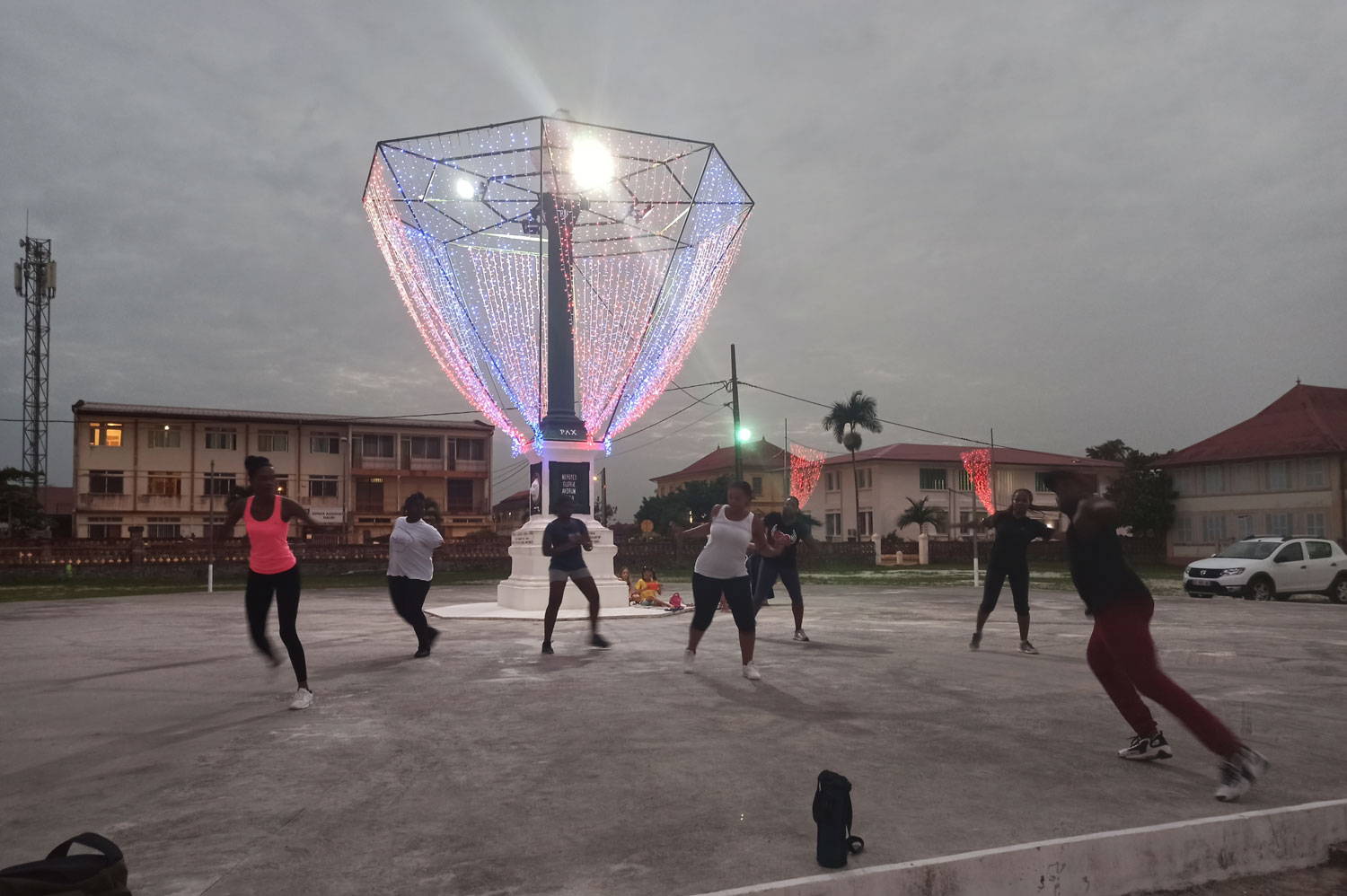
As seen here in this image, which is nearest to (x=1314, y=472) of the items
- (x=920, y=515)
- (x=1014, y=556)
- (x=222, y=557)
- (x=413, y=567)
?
(x=920, y=515)

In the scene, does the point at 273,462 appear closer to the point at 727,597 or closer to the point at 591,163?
the point at 591,163

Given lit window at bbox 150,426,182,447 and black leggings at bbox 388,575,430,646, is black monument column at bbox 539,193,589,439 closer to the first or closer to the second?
black leggings at bbox 388,575,430,646

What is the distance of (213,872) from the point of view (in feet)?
11.4

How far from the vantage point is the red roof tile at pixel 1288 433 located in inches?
1619

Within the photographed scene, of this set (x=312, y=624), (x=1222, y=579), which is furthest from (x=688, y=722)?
(x=1222, y=579)

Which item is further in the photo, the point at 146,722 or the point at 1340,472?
the point at 1340,472

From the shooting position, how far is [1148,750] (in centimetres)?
512

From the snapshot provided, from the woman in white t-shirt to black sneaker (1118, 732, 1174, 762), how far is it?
6.87 metres

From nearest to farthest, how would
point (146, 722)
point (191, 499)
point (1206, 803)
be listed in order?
point (1206, 803)
point (146, 722)
point (191, 499)

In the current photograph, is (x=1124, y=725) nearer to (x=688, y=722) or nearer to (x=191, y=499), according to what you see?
(x=688, y=722)

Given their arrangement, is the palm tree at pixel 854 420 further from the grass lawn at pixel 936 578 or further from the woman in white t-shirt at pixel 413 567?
the woman in white t-shirt at pixel 413 567

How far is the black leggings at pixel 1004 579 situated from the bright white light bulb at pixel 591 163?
11.0 metres

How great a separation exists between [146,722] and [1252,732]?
725 centimetres

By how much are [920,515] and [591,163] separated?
43046 millimetres
